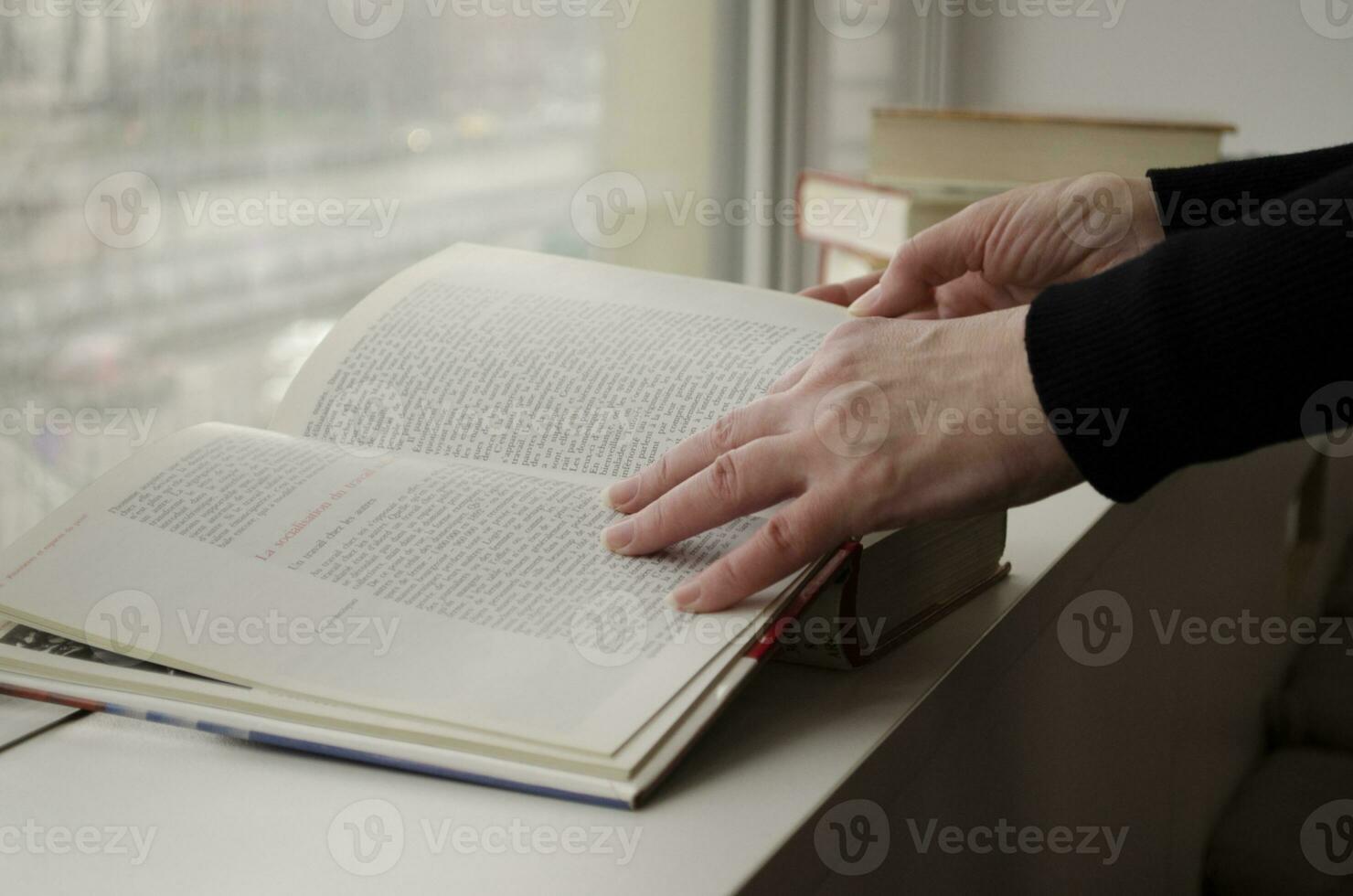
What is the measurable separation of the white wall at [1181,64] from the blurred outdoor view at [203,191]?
2.44ft

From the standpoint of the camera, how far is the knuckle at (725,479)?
1.57 feet

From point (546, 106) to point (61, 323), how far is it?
1.78ft

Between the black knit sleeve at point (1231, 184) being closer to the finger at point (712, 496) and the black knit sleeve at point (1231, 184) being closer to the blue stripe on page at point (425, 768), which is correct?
the finger at point (712, 496)

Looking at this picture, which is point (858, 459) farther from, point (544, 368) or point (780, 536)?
point (544, 368)

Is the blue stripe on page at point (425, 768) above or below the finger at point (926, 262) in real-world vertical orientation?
below

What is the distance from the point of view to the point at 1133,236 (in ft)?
2.29

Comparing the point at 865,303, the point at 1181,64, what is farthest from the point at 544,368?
the point at 1181,64

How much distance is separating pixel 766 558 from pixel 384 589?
14cm

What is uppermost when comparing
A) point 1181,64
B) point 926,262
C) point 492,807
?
point 1181,64

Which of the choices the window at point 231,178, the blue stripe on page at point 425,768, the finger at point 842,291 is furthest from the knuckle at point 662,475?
the window at point 231,178

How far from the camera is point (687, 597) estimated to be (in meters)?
0.45

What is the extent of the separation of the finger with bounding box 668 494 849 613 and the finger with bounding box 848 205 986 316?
26 centimetres

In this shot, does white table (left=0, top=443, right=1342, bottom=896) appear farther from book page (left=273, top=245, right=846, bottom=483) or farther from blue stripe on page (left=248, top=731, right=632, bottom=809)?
book page (left=273, top=245, right=846, bottom=483)

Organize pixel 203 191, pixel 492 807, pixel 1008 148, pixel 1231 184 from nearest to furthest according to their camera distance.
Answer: pixel 492 807
pixel 1231 184
pixel 203 191
pixel 1008 148
